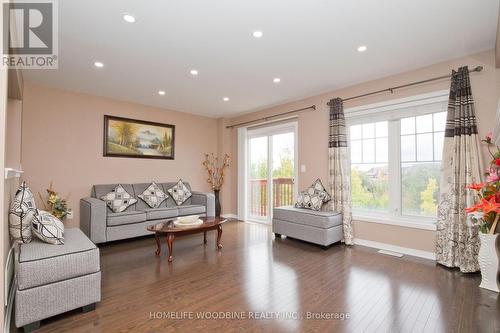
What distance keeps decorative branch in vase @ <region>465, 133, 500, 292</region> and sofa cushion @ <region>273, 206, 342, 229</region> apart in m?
1.66

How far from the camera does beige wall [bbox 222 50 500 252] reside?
2902 millimetres

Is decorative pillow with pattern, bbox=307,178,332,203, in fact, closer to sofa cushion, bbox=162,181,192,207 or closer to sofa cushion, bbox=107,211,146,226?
sofa cushion, bbox=162,181,192,207

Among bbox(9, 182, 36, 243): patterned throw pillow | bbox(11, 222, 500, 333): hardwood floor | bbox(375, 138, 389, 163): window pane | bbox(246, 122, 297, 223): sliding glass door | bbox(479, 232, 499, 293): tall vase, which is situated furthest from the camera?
bbox(246, 122, 297, 223): sliding glass door

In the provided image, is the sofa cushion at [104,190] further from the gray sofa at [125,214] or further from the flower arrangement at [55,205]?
the flower arrangement at [55,205]

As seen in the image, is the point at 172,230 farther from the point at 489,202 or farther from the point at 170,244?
the point at 489,202

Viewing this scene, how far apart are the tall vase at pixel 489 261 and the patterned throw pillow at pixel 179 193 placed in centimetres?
458

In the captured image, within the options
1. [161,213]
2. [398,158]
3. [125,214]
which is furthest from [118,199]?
[398,158]

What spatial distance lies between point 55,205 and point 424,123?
5.62 m

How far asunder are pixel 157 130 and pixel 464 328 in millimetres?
5364

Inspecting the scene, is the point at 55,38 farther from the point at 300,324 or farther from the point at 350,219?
the point at 350,219

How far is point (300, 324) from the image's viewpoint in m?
1.88

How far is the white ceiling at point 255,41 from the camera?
2184 millimetres

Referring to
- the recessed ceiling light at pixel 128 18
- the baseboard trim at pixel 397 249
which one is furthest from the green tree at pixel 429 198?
the recessed ceiling light at pixel 128 18

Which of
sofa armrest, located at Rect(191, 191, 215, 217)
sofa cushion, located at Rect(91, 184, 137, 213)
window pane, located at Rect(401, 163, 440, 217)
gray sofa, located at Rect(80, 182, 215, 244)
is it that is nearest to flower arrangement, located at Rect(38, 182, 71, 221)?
gray sofa, located at Rect(80, 182, 215, 244)
